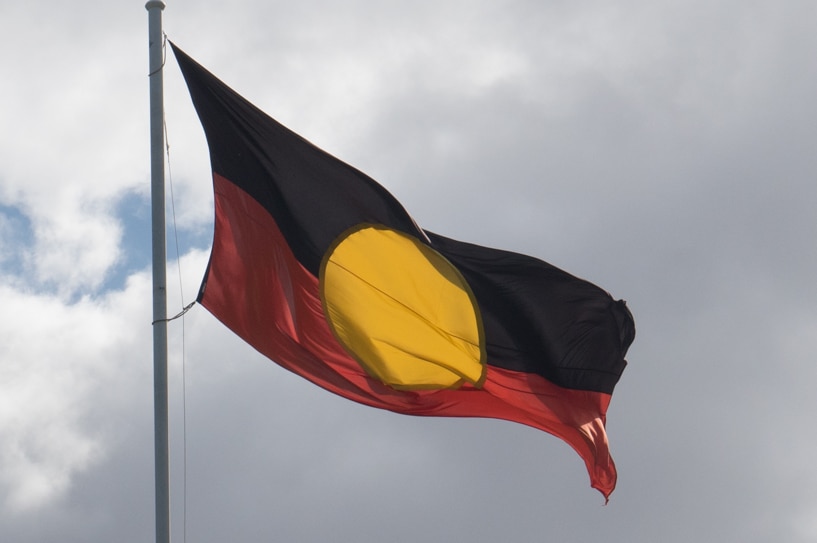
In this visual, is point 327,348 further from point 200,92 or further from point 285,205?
point 200,92

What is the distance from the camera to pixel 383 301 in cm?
1970

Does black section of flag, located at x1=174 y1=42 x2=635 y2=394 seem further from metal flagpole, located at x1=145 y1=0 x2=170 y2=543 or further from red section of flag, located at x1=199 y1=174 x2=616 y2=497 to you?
metal flagpole, located at x1=145 y1=0 x2=170 y2=543

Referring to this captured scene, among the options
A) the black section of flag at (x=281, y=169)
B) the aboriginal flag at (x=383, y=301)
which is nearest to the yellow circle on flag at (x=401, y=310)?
the aboriginal flag at (x=383, y=301)

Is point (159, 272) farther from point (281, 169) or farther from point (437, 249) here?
point (437, 249)

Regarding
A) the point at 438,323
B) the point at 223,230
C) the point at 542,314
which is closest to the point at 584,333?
the point at 542,314

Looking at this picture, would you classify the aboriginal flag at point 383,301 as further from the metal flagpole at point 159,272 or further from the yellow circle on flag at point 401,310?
the metal flagpole at point 159,272

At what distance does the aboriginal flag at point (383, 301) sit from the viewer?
A: 1850 centimetres

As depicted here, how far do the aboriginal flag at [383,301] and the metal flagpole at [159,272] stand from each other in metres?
0.66

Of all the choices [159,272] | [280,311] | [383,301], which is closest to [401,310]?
[383,301]

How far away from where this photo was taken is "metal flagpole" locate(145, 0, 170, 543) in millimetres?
15195

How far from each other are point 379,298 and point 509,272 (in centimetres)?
224

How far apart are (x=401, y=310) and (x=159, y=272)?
4.82 m

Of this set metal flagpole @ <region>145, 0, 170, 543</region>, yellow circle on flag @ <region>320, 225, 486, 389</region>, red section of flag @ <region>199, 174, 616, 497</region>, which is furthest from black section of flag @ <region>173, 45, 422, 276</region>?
metal flagpole @ <region>145, 0, 170, 543</region>

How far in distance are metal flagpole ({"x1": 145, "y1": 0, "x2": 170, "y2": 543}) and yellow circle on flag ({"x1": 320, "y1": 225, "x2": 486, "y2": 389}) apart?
343 centimetres
